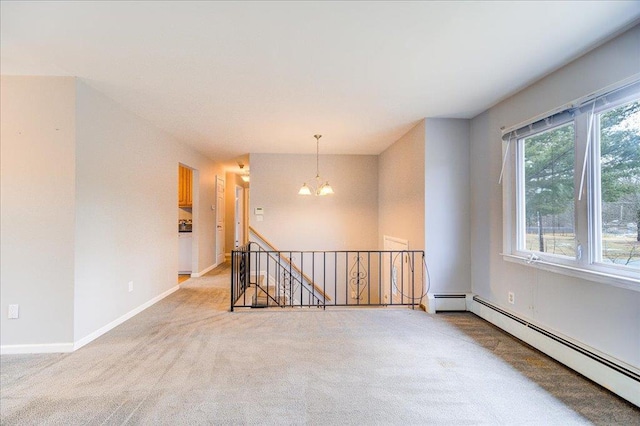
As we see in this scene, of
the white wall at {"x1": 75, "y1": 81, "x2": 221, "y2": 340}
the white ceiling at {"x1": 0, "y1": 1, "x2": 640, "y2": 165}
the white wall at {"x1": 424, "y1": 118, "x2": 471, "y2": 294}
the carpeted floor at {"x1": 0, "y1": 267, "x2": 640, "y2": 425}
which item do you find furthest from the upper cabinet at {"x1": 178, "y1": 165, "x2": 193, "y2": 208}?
the white wall at {"x1": 424, "y1": 118, "x2": 471, "y2": 294}

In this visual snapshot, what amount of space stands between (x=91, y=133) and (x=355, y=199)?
4420 mm

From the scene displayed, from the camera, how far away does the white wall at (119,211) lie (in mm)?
2930

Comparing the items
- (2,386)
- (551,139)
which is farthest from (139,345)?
(551,139)

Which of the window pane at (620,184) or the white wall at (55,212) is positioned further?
the white wall at (55,212)

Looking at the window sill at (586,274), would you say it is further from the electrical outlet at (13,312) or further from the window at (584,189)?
the electrical outlet at (13,312)

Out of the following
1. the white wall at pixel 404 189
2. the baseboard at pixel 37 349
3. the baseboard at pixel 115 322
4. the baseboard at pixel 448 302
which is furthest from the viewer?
the white wall at pixel 404 189

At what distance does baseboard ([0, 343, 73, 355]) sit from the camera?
2729 mm

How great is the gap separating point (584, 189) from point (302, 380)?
8.66 feet

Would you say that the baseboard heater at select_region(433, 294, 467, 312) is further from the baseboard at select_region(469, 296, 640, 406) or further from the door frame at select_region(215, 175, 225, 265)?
the door frame at select_region(215, 175, 225, 265)

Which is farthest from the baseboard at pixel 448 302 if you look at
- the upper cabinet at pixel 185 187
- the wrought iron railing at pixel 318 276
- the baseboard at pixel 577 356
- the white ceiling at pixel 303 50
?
the upper cabinet at pixel 185 187

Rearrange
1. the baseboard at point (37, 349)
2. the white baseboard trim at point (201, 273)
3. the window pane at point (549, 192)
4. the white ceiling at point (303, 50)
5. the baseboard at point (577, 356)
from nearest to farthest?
the white ceiling at point (303, 50)
the baseboard at point (577, 356)
the window pane at point (549, 192)
the baseboard at point (37, 349)
the white baseboard trim at point (201, 273)

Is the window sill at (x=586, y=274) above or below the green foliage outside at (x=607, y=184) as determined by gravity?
below

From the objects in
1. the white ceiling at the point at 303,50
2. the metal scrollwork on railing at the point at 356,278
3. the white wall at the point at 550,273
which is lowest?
the metal scrollwork on railing at the point at 356,278

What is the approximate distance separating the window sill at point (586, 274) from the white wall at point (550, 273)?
0.14 ft
